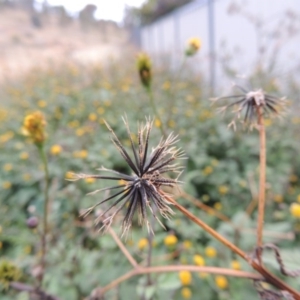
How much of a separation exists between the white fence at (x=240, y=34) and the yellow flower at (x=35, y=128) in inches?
74.2

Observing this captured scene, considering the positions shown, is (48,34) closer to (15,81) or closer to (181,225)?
(15,81)

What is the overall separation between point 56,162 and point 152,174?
1.22 meters

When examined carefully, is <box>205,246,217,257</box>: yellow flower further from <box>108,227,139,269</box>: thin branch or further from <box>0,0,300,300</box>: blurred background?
<box>108,227,139,269</box>: thin branch

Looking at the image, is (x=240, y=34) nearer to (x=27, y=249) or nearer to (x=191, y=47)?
(x=191, y=47)

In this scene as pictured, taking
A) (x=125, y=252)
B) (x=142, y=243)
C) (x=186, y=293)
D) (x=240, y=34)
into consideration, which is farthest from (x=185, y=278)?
(x=240, y=34)

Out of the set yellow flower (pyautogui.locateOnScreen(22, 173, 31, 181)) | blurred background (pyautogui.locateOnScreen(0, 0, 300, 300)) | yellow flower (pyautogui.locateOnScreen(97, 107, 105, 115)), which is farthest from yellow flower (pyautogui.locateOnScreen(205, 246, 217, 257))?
yellow flower (pyautogui.locateOnScreen(97, 107, 105, 115))

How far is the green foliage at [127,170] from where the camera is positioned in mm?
738

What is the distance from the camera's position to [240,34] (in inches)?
145

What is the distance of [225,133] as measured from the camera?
1.52 metres

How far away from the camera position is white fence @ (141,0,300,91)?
256cm

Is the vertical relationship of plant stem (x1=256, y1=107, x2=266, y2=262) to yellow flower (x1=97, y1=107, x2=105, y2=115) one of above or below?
above

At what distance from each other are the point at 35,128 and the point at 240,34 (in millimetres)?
3719

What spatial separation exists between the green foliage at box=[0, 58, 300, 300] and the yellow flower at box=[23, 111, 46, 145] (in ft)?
0.50

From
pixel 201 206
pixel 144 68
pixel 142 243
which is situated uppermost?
pixel 144 68
